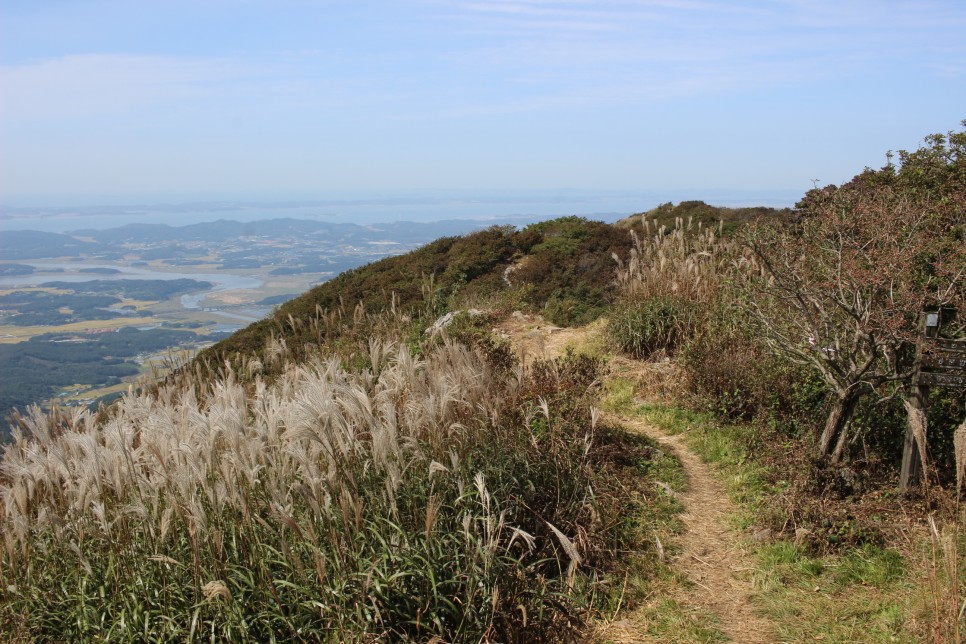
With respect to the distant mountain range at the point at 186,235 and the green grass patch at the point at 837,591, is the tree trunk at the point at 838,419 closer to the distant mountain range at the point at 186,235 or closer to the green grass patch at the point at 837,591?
the green grass patch at the point at 837,591

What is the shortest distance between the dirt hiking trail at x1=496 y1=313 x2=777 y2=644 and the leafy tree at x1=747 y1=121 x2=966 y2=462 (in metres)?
1.03

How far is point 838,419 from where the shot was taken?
205 inches

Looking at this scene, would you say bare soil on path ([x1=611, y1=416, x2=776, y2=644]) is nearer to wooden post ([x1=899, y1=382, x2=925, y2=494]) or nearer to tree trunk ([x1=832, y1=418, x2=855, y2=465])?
tree trunk ([x1=832, y1=418, x2=855, y2=465])

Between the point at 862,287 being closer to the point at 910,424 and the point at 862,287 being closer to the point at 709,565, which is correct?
the point at 910,424

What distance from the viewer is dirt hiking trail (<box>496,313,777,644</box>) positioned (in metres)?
3.98

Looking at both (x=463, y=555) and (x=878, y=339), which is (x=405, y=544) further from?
(x=878, y=339)

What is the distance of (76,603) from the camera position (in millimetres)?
3584

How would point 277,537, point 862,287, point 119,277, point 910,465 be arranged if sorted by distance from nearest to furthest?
point 277,537 < point 910,465 < point 862,287 < point 119,277

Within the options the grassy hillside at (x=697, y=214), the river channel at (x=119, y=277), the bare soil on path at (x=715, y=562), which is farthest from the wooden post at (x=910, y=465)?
the river channel at (x=119, y=277)

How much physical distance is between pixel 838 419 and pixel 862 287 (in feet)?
3.52

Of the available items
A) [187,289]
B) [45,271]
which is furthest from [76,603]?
[45,271]

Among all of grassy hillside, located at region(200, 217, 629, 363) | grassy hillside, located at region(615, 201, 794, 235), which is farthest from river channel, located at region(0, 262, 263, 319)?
grassy hillside, located at region(615, 201, 794, 235)

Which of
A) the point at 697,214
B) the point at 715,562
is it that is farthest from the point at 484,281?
the point at 715,562

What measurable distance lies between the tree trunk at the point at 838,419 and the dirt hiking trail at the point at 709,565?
880mm
